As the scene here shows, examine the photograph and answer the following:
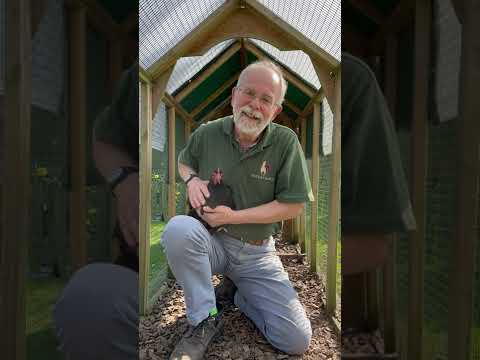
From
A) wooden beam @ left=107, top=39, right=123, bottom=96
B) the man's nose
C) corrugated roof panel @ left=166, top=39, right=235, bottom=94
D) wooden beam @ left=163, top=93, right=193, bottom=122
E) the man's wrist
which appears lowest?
the man's wrist

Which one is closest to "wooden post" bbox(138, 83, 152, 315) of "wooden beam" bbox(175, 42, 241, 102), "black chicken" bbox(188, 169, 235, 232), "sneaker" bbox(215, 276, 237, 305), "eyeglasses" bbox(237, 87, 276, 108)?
"black chicken" bbox(188, 169, 235, 232)

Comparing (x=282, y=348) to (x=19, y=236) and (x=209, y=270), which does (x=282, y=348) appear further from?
(x=19, y=236)

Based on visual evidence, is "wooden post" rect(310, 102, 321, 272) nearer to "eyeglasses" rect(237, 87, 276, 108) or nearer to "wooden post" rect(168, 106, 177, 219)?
"eyeglasses" rect(237, 87, 276, 108)

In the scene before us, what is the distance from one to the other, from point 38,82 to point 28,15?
0.09 meters

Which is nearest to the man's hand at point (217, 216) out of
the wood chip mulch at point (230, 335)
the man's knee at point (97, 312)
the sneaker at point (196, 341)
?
the sneaker at point (196, 341)

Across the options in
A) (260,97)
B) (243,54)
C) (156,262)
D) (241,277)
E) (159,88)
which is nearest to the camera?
(159,88)

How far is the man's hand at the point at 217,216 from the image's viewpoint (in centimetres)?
148

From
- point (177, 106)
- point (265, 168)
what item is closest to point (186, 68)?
point (177, 106)

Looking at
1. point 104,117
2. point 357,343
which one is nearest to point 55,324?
point 104,117

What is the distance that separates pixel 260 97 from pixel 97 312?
137cm

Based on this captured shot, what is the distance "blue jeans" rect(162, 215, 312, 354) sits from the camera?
4.31ft

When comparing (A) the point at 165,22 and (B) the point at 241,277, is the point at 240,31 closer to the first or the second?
(A) the point at 165,22

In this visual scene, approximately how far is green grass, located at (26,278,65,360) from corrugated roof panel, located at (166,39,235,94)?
1.52m

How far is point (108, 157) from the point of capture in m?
0.56
